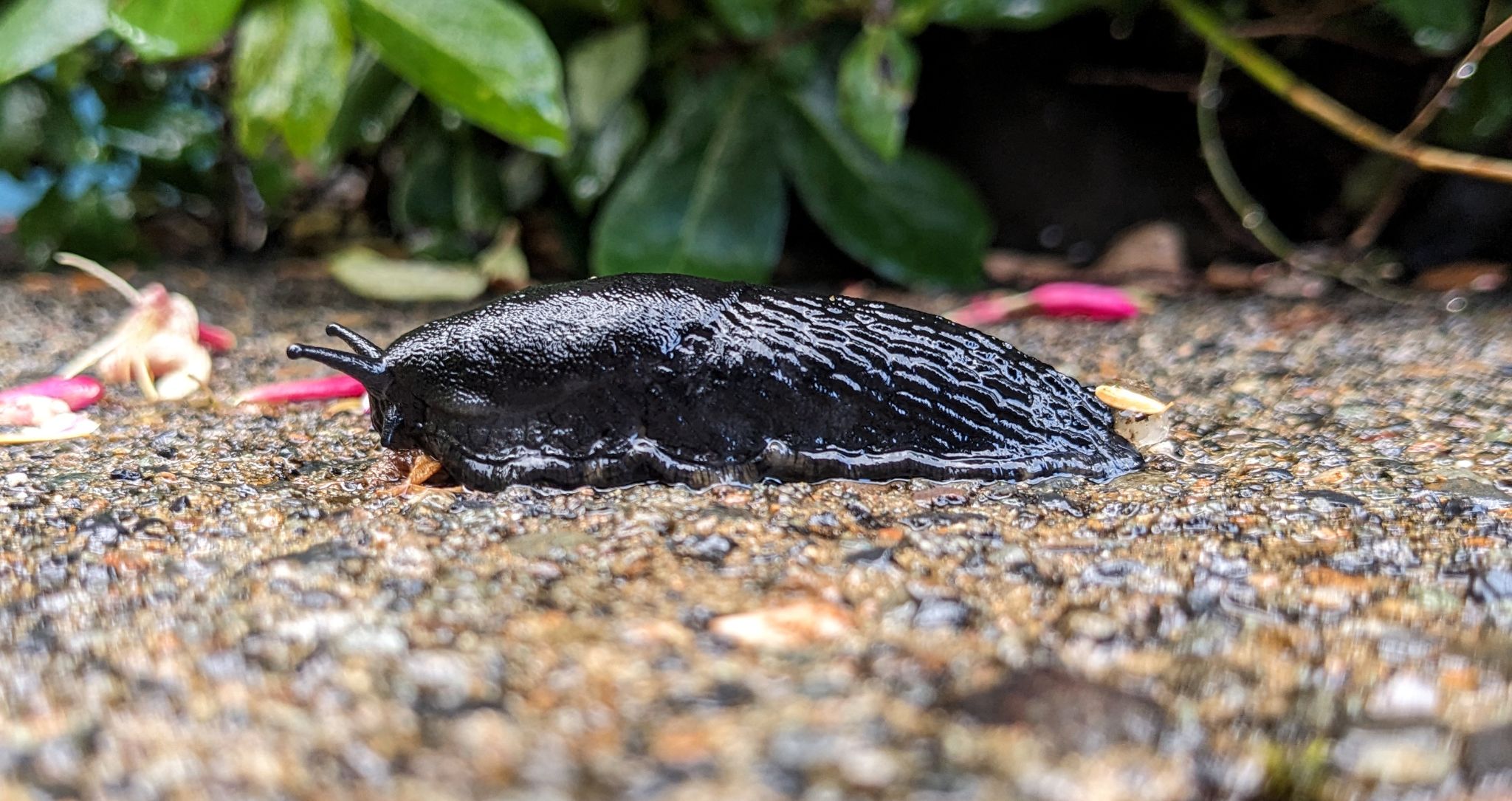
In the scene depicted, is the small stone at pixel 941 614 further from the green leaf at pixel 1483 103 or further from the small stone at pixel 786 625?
the green leaf at pixel 1483 103

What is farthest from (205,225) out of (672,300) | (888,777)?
(888,777)

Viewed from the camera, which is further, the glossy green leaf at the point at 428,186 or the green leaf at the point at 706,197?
the glossy green leaf at the point at 428,186

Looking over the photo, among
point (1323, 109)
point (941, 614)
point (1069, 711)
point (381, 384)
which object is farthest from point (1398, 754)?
point (1323, 109)

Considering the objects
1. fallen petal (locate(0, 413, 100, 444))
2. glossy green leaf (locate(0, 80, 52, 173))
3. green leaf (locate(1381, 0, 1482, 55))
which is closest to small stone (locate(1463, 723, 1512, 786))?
fallen petal (locate(0, 413, 100, 444))

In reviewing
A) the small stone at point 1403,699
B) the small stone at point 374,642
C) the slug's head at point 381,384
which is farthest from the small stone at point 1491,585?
the slug's head at point 381,384

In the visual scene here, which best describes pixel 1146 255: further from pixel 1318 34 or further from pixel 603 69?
pixel 603 69

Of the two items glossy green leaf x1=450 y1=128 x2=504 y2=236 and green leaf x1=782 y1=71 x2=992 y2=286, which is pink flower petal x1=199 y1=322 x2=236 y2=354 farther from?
green leaf x1=782 y1=71 x2=992 y2=286
